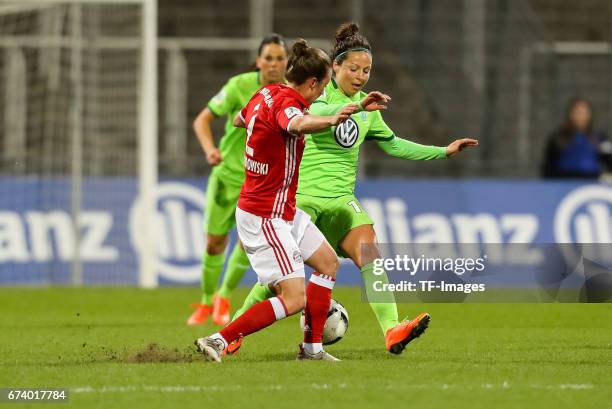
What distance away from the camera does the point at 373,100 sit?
6.81m

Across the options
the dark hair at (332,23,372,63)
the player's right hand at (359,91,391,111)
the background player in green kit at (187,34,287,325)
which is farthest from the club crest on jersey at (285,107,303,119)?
the background player in green kit at (187,34,287,325)

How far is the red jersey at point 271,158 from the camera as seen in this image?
7.19 metres

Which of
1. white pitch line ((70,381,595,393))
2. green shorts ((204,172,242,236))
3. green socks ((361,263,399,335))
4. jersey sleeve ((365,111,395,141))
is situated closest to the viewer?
white pitch line ((70,381,595,393))

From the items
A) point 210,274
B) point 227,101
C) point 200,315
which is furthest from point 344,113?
point 210,274

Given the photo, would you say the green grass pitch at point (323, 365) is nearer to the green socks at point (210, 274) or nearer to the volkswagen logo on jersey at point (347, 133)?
the green socks at point (210, 274)

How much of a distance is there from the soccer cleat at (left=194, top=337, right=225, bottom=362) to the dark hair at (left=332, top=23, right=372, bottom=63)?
1964 mm

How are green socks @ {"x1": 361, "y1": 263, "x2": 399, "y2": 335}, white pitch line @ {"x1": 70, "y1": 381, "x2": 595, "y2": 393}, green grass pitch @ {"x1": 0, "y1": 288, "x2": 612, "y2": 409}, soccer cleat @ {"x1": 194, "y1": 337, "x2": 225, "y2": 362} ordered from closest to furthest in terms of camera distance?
green grass pitch @ {"x1": 0, "y1": 288, "x2": 612, "y2": 409} → white pitch line @ {"x1": 70, "y1": 381, "x2": 595, "y2": 393} → soccer cleat @ {"x1": 194, "y1": 337, "x2": 225, "y2": 362} → green socks @ {"x1": 361, "y1": 263, "x2": 399, "y2": 335}

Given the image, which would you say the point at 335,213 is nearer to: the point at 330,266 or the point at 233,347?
the point at 330,266

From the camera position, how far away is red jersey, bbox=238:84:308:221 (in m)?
7.19

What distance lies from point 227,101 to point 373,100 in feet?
13.6

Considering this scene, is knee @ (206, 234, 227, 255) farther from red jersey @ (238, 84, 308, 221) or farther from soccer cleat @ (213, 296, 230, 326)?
red jersey @ (238, 84, 308, 221)

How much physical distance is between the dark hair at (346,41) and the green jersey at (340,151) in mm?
258

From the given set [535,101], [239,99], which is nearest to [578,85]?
[535,101]

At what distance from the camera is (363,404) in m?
5.79
